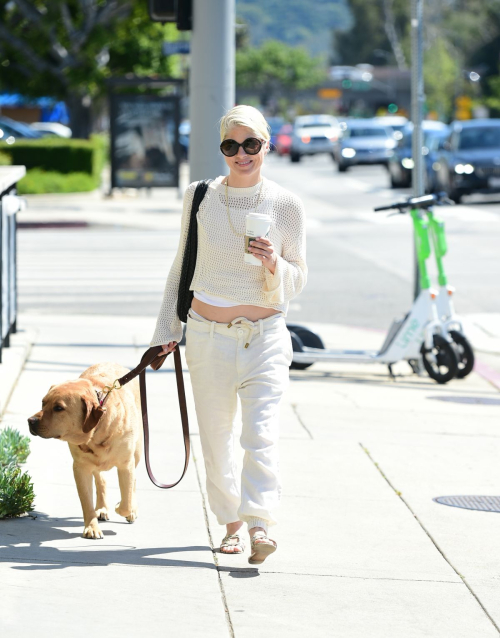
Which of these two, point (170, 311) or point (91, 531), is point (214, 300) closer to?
point (170, 311)

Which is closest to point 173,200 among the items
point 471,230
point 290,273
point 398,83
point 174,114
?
point 174,114

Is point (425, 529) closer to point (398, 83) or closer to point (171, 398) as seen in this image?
point (171, 398)

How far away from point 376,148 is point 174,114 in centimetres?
1910

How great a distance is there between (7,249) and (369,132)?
1507 inches

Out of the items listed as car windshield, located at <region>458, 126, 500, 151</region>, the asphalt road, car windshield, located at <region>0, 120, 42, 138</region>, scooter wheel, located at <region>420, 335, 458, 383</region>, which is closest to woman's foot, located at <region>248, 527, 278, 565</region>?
scooter wheel, located at <region>420, 335, 458, 383</region>

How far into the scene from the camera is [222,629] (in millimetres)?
4043

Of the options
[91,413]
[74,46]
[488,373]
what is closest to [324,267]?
[488,373]

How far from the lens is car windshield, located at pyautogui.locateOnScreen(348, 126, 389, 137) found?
150ft

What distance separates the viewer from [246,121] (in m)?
4.66

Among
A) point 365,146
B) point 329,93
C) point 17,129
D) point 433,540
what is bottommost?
point 329,93

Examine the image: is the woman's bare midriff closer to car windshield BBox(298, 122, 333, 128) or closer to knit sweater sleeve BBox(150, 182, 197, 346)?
knit sweater sleeve BBox(150, 182, 197, 346)

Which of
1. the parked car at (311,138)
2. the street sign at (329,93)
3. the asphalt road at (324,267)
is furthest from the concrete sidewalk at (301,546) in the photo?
the street sign at (329,93)

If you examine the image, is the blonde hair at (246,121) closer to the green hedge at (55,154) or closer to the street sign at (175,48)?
the street sign at (175,48)

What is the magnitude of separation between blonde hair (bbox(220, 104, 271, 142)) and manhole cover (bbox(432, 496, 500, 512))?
222 cm
